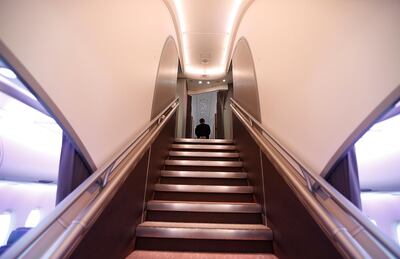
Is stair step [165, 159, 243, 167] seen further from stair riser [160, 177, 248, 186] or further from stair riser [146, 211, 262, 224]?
stair riser [146, 211, 262, 224]

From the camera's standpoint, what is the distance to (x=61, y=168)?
114 centimetres

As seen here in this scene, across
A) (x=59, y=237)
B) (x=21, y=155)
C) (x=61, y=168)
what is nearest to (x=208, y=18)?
(x=21, y=155)

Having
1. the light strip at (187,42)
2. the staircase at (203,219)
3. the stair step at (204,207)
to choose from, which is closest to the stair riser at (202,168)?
the staircase at (203,219)

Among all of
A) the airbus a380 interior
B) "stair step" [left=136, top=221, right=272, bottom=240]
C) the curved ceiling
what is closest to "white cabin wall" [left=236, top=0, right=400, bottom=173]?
the airbus a380 interior

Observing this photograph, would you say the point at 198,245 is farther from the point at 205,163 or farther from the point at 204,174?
the point at 205,163

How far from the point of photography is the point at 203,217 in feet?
6.81

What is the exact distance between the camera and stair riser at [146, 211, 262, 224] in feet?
6.79

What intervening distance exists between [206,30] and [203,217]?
4275mm

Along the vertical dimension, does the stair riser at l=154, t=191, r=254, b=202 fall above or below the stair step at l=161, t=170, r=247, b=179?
below

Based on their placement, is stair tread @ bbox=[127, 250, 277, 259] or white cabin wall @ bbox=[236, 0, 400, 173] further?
stair tread @ bbox=[127, 250, 277, 259]

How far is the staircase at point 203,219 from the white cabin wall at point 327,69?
0.82 metres

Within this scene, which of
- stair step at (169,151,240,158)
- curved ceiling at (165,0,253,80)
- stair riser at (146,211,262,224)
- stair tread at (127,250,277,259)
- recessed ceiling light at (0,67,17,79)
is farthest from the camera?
curved ceiling at (165,0,253,80)

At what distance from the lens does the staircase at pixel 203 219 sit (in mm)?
1753

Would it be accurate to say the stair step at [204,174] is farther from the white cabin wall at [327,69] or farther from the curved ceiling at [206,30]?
the curved ceiling at [206,30]
